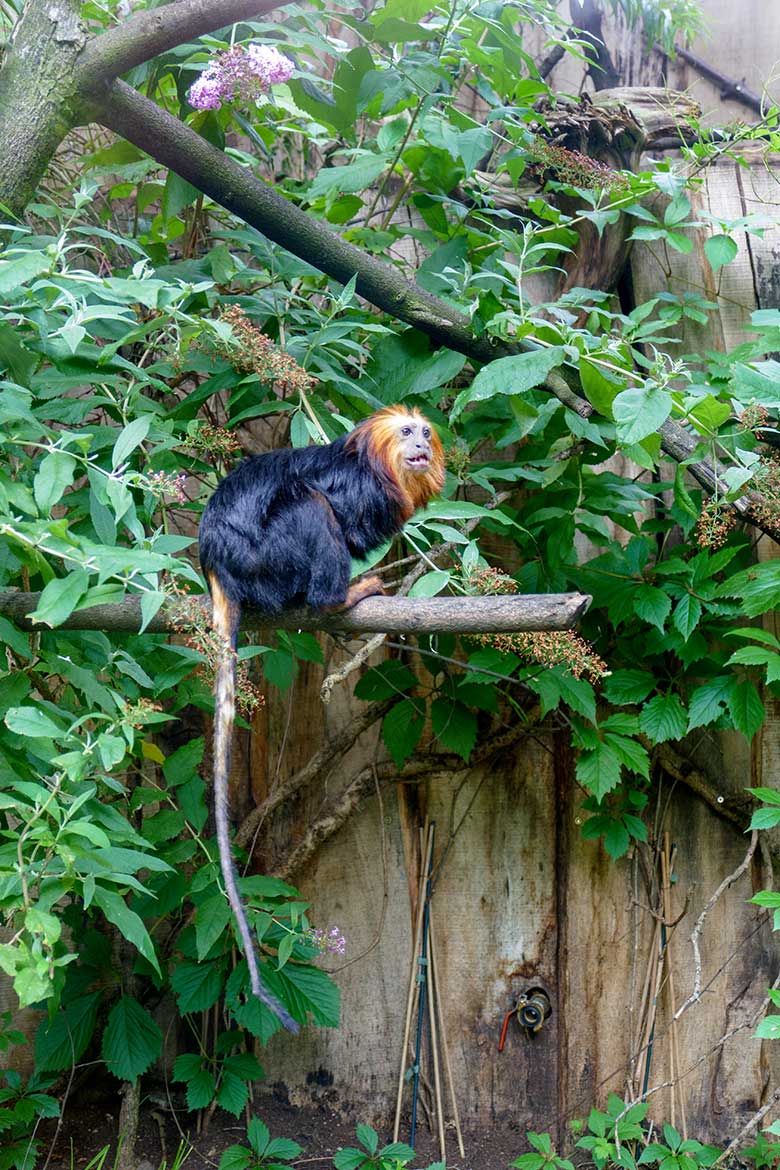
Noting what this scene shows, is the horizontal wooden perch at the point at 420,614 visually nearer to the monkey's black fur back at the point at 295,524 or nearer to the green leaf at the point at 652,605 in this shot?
the monkey's black fur back at the point at 295,524

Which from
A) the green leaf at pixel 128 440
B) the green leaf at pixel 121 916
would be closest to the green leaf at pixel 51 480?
the green leaf at pixel 128 440

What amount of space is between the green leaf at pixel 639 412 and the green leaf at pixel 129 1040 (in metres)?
2.24

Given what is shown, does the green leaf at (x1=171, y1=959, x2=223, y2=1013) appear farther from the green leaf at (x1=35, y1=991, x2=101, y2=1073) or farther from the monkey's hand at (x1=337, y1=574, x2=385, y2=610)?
the monkey's hand at (x1=337, y1=574, x2=385, y2=610)

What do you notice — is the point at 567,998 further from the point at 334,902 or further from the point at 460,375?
the point at 460,375

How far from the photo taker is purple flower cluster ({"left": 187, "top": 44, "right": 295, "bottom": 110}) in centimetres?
269

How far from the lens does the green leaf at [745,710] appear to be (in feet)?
11.1

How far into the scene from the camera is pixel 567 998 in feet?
12.4

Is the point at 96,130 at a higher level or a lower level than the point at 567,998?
higher

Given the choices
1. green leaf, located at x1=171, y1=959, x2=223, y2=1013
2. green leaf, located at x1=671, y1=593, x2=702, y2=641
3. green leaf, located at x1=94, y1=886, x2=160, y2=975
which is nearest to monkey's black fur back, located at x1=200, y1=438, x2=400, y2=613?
green leaf, located at x1=94, y1=886, x2=160, y2=975

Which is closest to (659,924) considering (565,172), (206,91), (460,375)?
(460,375)

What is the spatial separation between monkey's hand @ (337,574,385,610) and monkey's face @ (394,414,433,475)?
286 millimetres

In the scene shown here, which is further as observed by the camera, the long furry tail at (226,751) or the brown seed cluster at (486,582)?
the brown seed cluster at (486,582)

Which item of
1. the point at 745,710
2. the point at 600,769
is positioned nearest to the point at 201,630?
the point at 600,769

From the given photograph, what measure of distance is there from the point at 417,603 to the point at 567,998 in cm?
211
